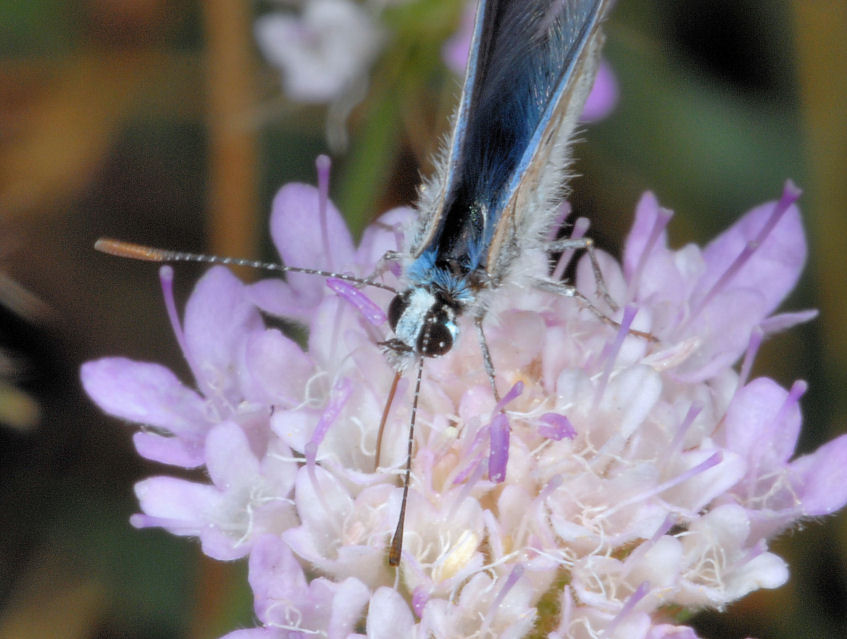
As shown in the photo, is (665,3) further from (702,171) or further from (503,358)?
(503,358)

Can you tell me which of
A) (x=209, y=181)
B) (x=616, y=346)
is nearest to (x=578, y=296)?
(x=616, y=346)

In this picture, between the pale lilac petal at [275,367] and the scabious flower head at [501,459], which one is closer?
the scabious flower head at [501,459]

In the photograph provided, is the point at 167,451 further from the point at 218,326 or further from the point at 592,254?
the point at 592,254

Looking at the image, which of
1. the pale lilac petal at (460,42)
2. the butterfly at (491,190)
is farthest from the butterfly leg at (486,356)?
the pale lilac petal at (460,42)

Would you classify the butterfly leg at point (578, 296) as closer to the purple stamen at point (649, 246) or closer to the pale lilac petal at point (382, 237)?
the purple stamen at point (649, 246)

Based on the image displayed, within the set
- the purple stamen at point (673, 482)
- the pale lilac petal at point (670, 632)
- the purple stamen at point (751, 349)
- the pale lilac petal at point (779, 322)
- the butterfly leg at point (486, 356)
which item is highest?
the pale lilac petal at point (779, 322)

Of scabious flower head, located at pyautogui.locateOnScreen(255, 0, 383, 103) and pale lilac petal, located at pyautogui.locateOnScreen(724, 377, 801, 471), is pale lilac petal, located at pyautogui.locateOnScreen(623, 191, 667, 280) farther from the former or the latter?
scabious flower head, located at pyautogui.locateOnScreen(255, 0, 383, 103)

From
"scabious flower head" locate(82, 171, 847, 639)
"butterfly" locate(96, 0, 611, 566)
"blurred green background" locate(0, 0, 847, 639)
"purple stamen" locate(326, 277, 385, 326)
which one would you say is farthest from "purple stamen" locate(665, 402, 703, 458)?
"blurred green background" locate(0, 0, 847, 639)

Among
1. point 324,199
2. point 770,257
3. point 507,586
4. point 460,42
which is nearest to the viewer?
point 507,586
